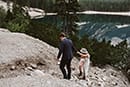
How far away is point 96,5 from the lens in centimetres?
14888

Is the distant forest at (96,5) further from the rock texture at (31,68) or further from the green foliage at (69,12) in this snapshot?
the rock texture at (31,68)

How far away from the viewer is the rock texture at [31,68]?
16.2 meters

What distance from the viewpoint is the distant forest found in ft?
414

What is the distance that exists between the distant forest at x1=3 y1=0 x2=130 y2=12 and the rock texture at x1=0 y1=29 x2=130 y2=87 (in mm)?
97781

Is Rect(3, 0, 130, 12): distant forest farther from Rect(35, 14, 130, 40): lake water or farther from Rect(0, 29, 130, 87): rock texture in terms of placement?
Rect(0, 29, 130, 87): rock texture

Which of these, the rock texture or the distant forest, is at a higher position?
the rock texture

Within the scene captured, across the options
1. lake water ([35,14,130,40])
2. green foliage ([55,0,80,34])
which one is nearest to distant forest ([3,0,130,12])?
lake water ([35,14,130,40])

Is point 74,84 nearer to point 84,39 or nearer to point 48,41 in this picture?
point 48,41

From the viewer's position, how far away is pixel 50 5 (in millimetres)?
128375

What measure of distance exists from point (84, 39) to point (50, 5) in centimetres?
9315

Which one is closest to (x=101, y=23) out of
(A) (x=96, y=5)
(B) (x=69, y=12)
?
(A) (x=96, y=5)

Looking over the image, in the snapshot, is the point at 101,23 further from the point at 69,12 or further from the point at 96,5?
the point at 69,12

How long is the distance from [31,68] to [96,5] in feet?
429

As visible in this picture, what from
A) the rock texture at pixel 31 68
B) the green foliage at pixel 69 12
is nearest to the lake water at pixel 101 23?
the green foliage at pixel 69 12
